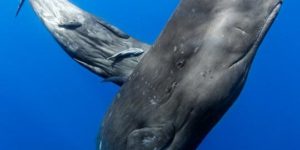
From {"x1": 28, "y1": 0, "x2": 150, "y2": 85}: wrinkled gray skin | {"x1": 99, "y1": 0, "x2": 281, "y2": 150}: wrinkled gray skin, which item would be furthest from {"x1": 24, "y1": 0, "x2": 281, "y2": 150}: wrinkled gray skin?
{"x1": 28, "y1": 0, "x2": 150, "y2": 85}: wrinkled gray skin

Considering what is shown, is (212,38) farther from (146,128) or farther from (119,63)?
(119,63)

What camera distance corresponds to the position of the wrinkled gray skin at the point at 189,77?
10.0ft

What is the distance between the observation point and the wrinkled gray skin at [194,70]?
10.0ft

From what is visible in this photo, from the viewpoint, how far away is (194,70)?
10.6 feet

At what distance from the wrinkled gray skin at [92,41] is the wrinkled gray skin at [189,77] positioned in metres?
0.59

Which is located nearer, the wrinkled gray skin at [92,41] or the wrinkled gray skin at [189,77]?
the wrinkled gray skin at [189,77]

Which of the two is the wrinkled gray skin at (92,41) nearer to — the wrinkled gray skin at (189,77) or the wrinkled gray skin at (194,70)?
the wrinkled gray skin at (189,77)

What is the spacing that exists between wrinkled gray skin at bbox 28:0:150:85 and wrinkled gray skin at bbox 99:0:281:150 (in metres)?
0.84

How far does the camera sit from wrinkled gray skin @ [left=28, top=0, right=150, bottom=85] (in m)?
4.75

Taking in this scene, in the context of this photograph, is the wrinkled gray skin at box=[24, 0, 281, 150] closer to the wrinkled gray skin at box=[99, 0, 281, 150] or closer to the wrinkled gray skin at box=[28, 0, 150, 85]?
the wrinkled gray skin at box=[99, 0, 281, 150]

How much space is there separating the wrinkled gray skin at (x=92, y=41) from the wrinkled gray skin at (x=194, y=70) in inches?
33.3

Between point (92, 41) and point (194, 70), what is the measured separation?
77.8 inches

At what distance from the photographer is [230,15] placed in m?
3.04

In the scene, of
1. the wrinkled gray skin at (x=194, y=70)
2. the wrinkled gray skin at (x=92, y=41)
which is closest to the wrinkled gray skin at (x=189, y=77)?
the wrinkled gray skin at (x=194, y=70)
